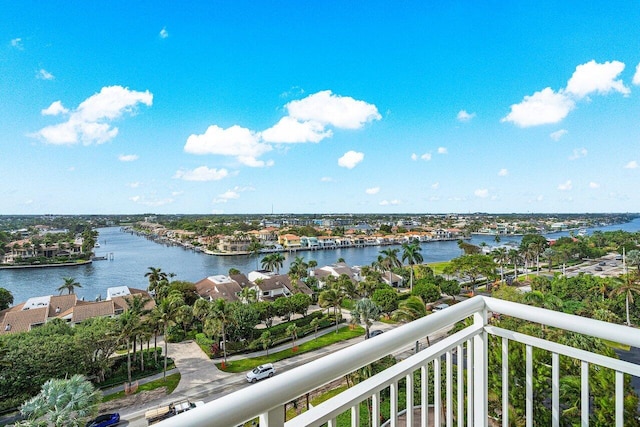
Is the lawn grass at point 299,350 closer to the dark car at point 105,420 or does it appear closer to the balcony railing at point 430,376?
the dark car at point 105,420

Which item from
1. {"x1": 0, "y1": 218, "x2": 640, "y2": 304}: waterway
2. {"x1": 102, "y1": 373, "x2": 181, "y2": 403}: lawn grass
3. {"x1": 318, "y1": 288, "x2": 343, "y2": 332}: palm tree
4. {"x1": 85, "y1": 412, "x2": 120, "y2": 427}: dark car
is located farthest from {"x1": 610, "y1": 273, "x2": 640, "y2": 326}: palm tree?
{"x1": 0, "y1": 218, "x2": 640, "y2": 304}: waterway

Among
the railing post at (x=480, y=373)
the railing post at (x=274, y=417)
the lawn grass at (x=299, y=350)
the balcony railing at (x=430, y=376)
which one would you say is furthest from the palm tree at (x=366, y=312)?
the railing post at (x=274, y=417)

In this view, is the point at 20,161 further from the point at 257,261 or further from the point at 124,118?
the point at 257,261

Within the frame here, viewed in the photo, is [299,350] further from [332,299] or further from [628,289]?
[628,289]

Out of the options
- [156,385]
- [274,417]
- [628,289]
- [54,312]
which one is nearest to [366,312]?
[156,385]

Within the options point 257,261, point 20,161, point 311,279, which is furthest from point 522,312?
point 257,261
